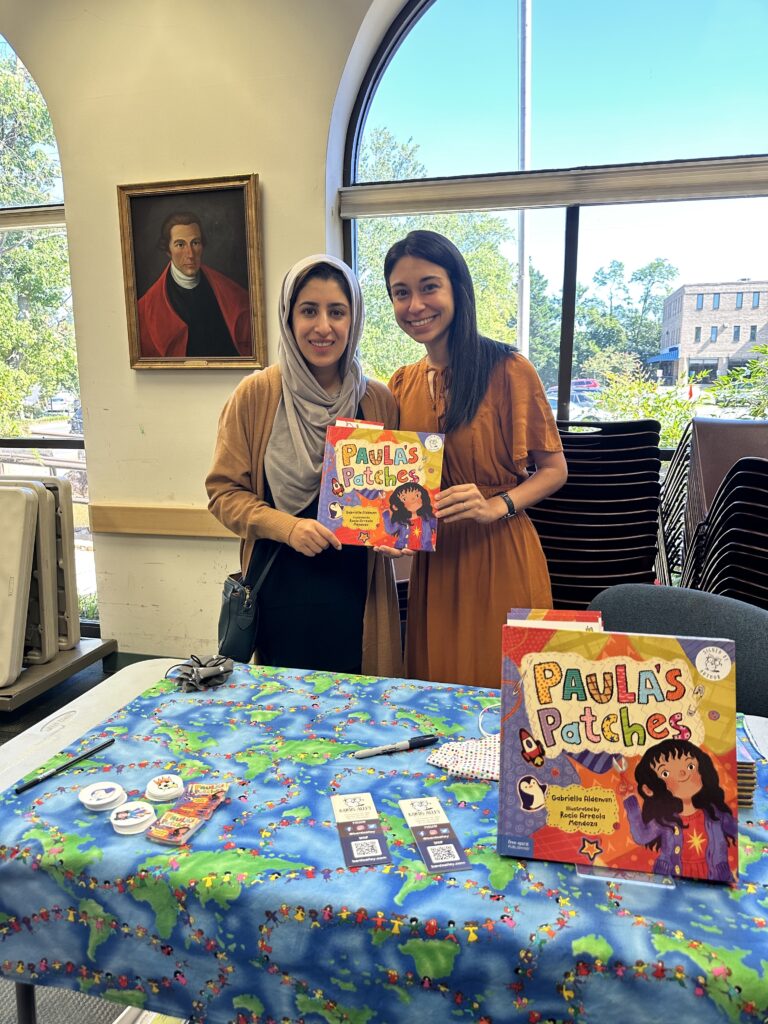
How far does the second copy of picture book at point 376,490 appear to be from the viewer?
5.29 feet

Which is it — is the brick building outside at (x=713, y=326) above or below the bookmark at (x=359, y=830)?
above

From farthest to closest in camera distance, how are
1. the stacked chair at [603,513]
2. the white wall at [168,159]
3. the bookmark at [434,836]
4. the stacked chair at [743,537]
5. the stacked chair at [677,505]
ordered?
the white wall at [168,159]
the stacked chair at [677,505]
the stacked chair at [603,513]
the stacked chair at [743,537]
the bookmark at [434,836]

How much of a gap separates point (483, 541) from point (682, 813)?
39.9 inches

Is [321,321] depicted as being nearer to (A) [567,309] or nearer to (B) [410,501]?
(B) [410,501]

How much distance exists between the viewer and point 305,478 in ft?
5.64

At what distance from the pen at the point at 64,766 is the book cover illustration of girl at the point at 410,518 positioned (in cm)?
75

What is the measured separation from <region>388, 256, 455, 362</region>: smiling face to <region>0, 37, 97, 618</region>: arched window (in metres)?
2.70

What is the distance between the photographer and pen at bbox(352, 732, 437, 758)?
1.07m

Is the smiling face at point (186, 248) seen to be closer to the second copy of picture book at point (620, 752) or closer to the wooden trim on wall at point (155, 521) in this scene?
the wooden trim on wall at point (155, 521)

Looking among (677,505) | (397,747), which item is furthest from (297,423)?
(677,505)

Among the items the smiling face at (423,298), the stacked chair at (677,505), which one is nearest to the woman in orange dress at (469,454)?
the smiling face at (423,298)

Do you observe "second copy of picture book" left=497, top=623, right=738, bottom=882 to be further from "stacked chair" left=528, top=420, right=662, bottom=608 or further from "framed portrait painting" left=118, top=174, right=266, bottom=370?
"framed portrait painting" left=118, top=174, right=266, bottom=370

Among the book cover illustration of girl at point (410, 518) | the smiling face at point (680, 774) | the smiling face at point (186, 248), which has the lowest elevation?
the smiling face at point (680, 774)

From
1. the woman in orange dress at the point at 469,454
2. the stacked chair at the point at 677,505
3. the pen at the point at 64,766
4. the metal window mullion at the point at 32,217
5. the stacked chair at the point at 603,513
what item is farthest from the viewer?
the metal window mullion at the point at 32,217
